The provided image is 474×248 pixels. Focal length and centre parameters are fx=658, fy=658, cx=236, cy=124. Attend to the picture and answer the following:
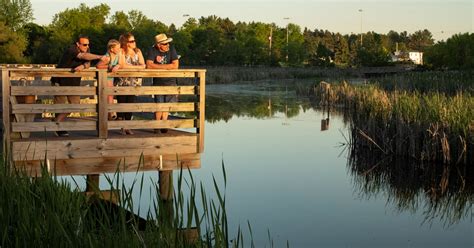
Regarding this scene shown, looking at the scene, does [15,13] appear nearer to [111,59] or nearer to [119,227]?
[111,59]

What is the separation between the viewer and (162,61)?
1061 centimetres

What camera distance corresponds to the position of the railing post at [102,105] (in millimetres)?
9570

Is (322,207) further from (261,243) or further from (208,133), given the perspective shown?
(208,133)

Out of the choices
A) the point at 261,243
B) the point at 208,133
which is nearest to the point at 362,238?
the point at 261,243

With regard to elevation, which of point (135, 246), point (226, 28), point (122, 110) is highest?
point (226, 28)

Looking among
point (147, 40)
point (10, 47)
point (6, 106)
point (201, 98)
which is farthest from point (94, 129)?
point (147, 40)

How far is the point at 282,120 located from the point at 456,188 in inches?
569

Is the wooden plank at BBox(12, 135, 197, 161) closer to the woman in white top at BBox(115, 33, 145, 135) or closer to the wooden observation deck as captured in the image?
the wooden observation deck

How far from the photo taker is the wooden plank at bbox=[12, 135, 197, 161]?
9.24 m

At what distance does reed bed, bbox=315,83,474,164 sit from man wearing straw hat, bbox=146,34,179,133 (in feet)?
22.0

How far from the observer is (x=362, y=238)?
1004cm

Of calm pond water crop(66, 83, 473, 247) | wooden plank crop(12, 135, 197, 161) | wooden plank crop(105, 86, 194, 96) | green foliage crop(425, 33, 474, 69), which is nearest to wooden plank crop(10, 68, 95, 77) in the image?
wooden plank crop(105, 86, 194, 96)

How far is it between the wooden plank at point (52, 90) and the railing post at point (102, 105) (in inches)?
5.1

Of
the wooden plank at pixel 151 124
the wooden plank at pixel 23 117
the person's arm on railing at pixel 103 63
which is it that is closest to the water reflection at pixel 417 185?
the wooden plank at pixel 151 124
